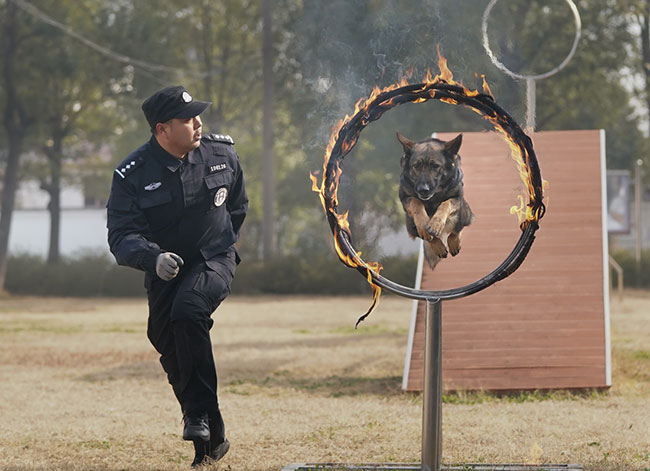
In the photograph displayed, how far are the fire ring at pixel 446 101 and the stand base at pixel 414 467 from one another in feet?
2.82

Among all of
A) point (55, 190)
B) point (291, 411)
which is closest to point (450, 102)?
point (291, 411)

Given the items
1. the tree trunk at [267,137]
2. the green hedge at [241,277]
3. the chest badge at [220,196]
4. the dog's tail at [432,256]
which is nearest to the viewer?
the chest badge at [220,196]

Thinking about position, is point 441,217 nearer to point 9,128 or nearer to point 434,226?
point 434,226

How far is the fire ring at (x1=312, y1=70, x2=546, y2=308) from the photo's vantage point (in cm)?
517

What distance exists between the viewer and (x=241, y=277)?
29.5 metres

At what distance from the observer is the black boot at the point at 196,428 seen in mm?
5602

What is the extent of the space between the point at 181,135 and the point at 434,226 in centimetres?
141

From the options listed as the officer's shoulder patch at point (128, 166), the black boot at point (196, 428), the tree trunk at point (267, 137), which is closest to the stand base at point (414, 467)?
the black boot at point (196, 428)

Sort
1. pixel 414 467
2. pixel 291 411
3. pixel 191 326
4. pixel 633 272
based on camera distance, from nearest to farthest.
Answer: pixel 414 467, pixel 191 326, pixel 291 411, pixel 633 272

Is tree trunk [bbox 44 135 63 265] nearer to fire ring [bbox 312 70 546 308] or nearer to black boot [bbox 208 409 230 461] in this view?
black boot [bbox 208 409 230 461]

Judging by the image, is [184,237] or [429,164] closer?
[429,164]

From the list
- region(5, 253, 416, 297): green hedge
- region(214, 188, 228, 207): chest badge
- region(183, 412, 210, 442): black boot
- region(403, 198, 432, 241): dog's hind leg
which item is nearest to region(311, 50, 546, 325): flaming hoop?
region(403, 198, 432, 241): dog's hind leg

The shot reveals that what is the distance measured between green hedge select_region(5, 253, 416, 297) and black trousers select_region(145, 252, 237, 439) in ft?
70.8

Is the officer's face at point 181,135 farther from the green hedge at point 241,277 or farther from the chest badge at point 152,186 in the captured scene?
the green hedge at point 241,277
